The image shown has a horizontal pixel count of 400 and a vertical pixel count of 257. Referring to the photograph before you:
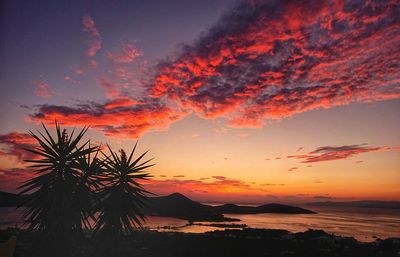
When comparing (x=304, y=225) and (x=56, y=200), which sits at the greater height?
(x=56, y=200)

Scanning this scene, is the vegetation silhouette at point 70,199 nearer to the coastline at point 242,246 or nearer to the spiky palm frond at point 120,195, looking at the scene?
the spiky palm frond at point 120,195

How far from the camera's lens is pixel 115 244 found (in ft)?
50.0

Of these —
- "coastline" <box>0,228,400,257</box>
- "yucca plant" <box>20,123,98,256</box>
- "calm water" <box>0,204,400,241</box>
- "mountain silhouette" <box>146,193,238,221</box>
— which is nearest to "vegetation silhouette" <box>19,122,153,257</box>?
"yucca plant" <box>20,123,98,256</box>

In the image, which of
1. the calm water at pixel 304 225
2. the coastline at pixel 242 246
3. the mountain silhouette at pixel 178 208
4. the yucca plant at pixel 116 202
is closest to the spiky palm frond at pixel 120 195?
the yucca plant at pixel 116 202

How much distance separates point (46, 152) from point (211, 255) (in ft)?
66.7

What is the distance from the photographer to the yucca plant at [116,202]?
15.4m

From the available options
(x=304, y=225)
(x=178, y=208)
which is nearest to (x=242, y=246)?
(x=304, y=225)

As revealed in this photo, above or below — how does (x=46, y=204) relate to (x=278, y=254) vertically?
above

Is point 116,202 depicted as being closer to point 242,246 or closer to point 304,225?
point 242,246

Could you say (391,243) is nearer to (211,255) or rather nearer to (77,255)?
(211,255)

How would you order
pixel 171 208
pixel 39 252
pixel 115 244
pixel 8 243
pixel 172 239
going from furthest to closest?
pixel 171 208, pixel 172 239, pixel 115 244, pixel 39 252, pixel 8 243

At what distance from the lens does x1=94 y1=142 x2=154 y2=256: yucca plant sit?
15359 millimetres

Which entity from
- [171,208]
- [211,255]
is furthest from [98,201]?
[171,208]

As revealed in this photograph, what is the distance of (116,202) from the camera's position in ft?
51.2
